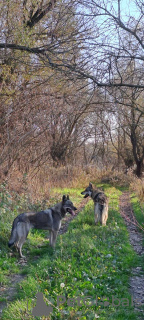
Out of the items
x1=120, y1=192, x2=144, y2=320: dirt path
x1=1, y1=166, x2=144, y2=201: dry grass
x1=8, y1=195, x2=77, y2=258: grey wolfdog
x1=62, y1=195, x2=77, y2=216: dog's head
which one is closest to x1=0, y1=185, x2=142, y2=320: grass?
x1=120, y1=192, x2=144, y2=320: dirt path

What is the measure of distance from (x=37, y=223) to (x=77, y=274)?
2.12 meters

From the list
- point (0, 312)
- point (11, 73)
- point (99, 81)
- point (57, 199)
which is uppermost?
point (11, 73)

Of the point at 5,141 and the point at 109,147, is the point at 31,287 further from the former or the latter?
the point at 109,147

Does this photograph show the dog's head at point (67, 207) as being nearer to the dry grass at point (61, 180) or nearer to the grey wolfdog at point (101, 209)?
the grey wolfdog at point (101, 209)

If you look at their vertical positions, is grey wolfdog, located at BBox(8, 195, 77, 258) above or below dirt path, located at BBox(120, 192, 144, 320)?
above

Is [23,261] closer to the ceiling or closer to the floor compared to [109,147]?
closer to the floor

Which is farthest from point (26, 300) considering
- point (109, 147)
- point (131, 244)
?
point (109, 147)

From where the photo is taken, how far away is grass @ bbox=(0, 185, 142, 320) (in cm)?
444

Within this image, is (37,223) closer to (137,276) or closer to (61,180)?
(137,276)

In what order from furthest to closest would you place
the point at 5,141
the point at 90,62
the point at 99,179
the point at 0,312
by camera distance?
the point at 99,179, the point at 5,141, the point at 90,62, the point at 0,312

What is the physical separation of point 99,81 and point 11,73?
203 inches

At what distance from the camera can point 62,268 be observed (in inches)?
230

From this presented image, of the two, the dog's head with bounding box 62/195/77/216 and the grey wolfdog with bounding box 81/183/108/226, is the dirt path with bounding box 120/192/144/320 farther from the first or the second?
the dog's head with bounding box 62/195/77/216

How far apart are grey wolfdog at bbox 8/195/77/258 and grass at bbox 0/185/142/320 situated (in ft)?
1.15
